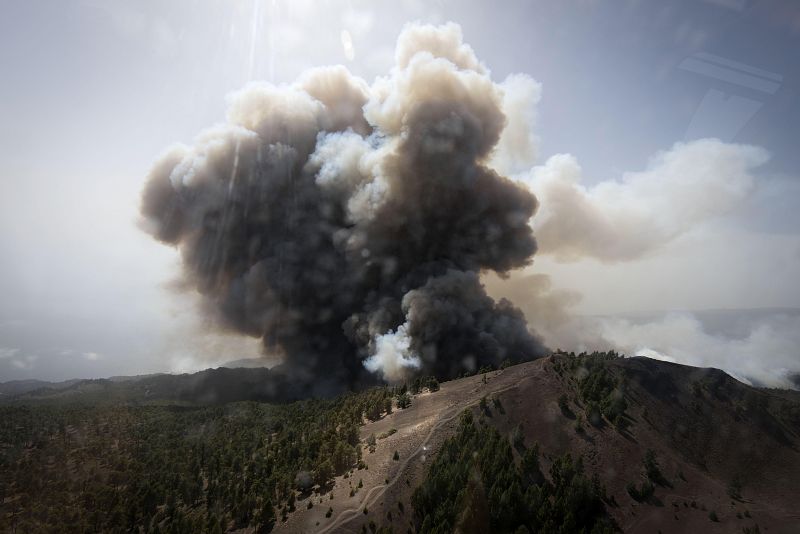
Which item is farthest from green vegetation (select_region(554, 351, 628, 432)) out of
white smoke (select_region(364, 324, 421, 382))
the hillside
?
white smoke (select_region(364, 324, 421, 382))

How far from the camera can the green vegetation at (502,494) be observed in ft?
75.1

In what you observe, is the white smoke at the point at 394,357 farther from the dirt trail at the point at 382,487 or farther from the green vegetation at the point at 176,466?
the dirt trail at the point at 382,487

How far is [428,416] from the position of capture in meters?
35.2

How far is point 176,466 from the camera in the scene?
36719mm

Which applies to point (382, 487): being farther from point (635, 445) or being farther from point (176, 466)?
point (176, 466)

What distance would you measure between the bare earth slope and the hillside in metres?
0.12

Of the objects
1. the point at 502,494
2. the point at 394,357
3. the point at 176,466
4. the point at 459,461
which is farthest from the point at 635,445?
the point at 176,466

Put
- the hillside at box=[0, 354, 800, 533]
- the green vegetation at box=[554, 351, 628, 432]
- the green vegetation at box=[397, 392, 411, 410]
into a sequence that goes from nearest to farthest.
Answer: the hillside at box=[0, 354, 800, 533], the green vegetation at box=[554, 351, 628, 432], the green vegetation at box=[397, 392, 411, 410]

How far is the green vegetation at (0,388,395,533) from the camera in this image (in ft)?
93.5

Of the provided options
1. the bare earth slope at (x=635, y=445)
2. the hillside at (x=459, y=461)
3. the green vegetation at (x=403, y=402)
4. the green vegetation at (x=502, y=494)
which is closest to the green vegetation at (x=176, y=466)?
the hillside at (x=459, y=461)

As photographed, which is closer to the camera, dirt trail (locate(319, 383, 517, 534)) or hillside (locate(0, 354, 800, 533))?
dirt trail (locate(319, 383, 517, 534))

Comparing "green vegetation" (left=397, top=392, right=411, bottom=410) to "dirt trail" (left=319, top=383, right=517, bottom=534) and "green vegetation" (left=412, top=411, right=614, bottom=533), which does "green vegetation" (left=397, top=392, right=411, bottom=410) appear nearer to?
"dirt trail" (left=319, top=383, right=517, bottom=534)

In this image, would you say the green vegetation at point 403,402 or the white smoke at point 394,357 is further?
the white smoke at point 394,357

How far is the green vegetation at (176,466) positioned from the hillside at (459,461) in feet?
0.52
